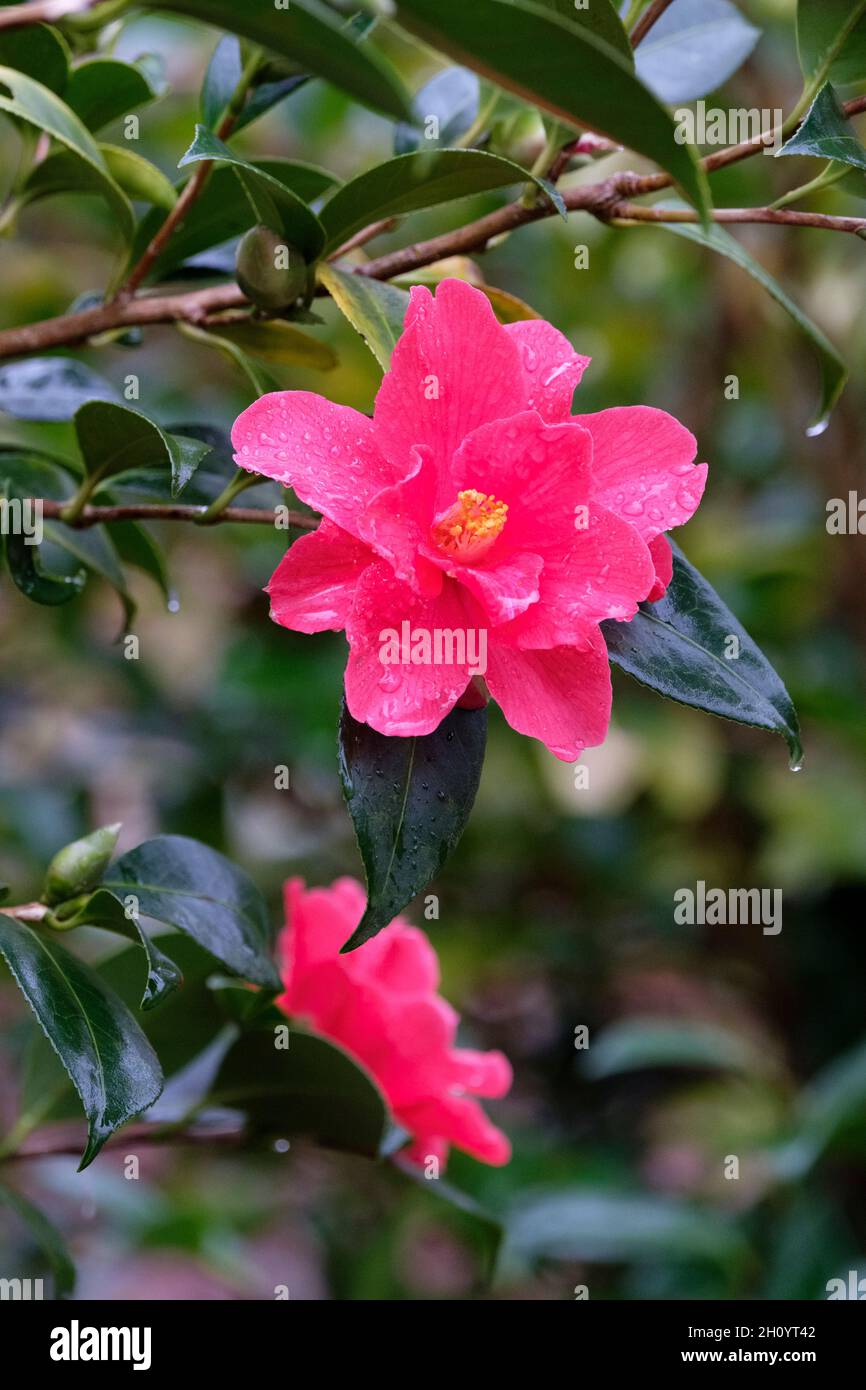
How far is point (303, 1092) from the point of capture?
0.91m

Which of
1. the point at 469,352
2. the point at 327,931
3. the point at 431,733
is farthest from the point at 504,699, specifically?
the point at 327,931

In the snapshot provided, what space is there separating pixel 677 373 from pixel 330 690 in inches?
36.8

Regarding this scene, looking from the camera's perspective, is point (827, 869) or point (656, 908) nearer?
point (827, 869)

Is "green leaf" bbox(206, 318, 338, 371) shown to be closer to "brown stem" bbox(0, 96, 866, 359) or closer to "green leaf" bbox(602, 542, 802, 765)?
"brown stem" bbox(0, 96, 866, 359)

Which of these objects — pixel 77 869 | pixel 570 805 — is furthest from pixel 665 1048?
pixel 77 869

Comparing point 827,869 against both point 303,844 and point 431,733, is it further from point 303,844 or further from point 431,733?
point 431,733

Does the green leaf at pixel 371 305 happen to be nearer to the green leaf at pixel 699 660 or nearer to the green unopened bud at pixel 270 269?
the green unopened bud at pixel 270 269

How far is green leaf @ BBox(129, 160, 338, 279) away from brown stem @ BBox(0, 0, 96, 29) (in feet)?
1.01

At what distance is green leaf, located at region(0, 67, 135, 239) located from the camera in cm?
65

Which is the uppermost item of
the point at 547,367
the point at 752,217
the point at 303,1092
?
the point at 752,217

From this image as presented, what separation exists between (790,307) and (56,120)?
0.39 metres

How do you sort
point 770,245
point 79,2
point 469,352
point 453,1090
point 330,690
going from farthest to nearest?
point 770,245 → point 330,690 → point 453,1090 → point 469,352 → point 79,2

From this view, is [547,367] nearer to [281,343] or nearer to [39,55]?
[281,343]

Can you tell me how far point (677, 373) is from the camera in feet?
7.80
